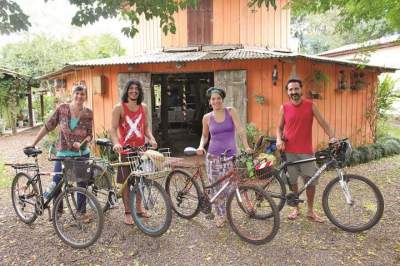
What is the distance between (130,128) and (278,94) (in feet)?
15.7

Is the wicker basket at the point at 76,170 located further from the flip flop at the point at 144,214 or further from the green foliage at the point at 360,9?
the green foliage at the point at 360,9

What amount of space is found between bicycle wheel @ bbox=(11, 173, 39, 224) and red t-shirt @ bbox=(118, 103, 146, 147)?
1256 mm

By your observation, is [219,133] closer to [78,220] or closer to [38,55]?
[78,220]

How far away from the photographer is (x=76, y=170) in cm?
391

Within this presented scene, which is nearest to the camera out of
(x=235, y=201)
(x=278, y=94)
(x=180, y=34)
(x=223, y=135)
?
(x=223, y=135)

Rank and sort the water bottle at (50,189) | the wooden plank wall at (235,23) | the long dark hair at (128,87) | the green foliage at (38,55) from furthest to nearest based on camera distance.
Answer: the green foliage at (38,55) < the wooden plank wall at (235,23) < the water bottle at (50,189) < the long dark hair at (128,87)

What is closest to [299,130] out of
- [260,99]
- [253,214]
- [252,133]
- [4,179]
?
[253,214]

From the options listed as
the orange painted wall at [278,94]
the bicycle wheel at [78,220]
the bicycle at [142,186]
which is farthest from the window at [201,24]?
the bicycle wheel at [78,220]

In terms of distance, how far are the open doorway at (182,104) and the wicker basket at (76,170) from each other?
863 centimetres

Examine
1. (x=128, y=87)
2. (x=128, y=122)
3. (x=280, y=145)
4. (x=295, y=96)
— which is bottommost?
(x=280, y=145)

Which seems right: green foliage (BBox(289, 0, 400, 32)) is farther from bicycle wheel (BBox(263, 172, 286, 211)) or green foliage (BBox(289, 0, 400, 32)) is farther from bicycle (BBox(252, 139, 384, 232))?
bicycle wheel (BBox(263, 172, 286, 211))

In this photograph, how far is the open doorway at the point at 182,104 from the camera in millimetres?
13172

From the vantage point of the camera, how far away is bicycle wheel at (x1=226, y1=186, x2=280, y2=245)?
12.6 feet

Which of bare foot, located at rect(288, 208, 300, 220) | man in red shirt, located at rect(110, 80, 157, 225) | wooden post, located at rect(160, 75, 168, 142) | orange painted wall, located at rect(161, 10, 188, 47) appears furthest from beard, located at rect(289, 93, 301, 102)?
wooden post, located at rect(160, 75, 168, 142)
